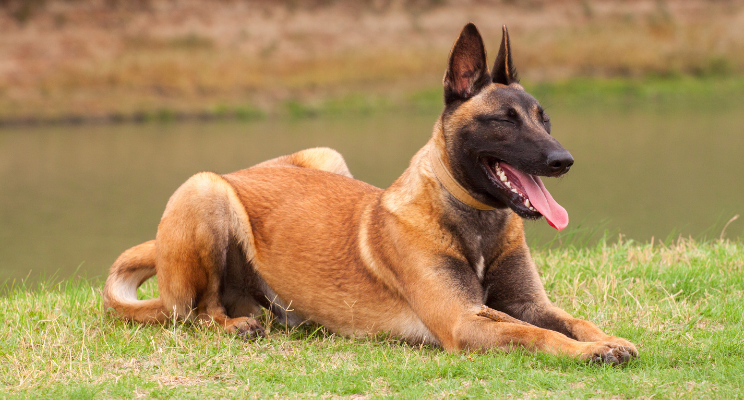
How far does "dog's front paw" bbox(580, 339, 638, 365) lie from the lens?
4.18 m

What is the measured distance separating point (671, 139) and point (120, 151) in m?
15.8

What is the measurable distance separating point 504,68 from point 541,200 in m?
1.04

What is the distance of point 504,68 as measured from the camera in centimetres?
513

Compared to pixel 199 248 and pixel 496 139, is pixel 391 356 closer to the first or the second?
pixel 496 139

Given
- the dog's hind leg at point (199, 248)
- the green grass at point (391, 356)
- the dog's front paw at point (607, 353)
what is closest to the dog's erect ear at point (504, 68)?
the green grass at point (391, 356)

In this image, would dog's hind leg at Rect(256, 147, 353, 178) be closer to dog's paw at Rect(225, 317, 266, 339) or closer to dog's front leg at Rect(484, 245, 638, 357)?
dog's paw at Rect(225, 317, 266, 339)

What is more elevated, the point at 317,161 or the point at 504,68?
the point at 504,68

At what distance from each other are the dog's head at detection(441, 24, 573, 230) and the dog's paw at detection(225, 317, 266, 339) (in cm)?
169

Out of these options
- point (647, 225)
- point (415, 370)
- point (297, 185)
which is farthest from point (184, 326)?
point (647, 225)

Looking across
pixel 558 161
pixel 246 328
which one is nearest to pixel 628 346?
pixel 558 161

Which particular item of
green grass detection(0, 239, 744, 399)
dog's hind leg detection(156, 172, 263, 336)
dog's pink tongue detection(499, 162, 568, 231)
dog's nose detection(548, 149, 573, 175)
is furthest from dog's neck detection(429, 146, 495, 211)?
dog's hind leg detection(156, 172, 263, 336)

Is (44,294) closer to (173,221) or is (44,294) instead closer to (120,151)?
(173,221)

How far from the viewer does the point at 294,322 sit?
5.55m

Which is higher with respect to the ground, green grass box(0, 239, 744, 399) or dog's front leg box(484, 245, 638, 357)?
dog's front leg box(484, 245, 638, 357)
